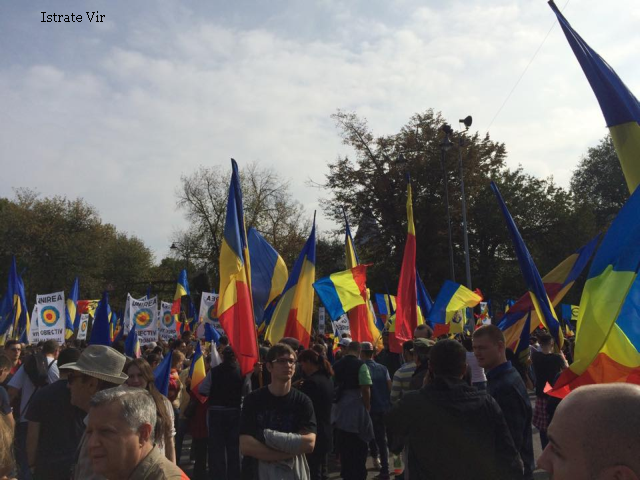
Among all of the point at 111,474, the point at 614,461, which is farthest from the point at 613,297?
the point at 111,474

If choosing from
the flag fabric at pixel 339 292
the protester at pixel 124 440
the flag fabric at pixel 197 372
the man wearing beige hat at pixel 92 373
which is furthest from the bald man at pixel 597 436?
the flag fabric at pixel 339 292

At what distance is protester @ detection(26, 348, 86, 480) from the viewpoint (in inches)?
191

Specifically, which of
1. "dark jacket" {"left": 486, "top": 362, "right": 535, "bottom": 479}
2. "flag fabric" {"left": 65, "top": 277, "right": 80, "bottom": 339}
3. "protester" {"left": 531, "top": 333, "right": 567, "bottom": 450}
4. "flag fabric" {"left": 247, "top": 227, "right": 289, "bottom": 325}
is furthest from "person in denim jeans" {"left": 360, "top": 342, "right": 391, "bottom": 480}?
"flag fabric" {"left": 65, "top": 277, "right": 80, "bottom": 339}

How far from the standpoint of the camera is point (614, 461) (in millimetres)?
1439

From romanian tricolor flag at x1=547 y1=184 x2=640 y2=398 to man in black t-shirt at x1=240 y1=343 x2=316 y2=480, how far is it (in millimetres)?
1896

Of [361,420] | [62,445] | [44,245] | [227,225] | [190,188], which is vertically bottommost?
[361,420]

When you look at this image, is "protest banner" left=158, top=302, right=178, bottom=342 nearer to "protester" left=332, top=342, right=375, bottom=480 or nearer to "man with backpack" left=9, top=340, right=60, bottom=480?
"protester" left=332, top=342, right=375, bottom=480

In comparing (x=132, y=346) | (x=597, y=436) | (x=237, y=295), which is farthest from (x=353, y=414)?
(x=132, y=346)

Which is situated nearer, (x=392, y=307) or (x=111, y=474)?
(x=111, y=474)

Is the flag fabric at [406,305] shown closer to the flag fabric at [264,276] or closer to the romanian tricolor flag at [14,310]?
the flag fabric at [264,276]

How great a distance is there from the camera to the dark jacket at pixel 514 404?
4.29 m

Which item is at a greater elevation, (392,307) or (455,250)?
(455,250)

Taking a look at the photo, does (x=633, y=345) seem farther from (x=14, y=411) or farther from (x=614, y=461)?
(x=14, y=411)

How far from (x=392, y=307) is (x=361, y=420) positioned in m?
11.7
